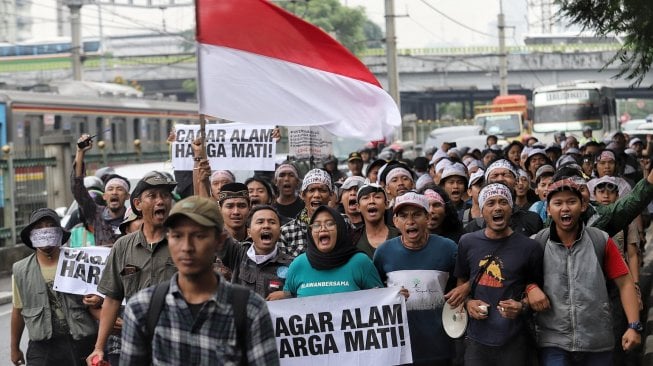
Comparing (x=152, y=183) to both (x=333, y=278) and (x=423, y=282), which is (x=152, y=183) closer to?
(x=333, y=278)

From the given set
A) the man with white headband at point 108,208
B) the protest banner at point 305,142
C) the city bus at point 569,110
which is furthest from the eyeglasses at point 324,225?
the city bus at point 569,110

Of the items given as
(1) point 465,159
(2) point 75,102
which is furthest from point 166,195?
(2) point 75,102

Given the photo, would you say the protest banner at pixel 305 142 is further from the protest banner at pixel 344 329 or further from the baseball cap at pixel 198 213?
the baseball cap at pixel 198 213

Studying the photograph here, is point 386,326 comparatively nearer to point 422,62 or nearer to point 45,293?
point 45,293

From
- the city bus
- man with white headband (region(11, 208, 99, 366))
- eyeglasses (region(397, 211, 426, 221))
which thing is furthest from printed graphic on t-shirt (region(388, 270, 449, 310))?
the city bus

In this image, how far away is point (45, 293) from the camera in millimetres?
7652

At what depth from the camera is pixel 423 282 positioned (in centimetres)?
701

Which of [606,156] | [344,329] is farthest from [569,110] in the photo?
[344,329]

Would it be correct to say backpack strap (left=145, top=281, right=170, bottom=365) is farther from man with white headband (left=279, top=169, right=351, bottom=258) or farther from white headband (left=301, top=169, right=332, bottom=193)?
white headband (left=301, top=169, right=332, bottom=193)

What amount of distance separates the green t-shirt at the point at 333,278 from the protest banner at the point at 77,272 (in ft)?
4.73

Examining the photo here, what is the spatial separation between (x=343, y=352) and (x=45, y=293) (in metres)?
2.08

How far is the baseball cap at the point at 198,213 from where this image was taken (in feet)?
13.9

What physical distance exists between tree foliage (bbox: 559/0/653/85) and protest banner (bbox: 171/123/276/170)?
3282mm

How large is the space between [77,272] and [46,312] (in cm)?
31
